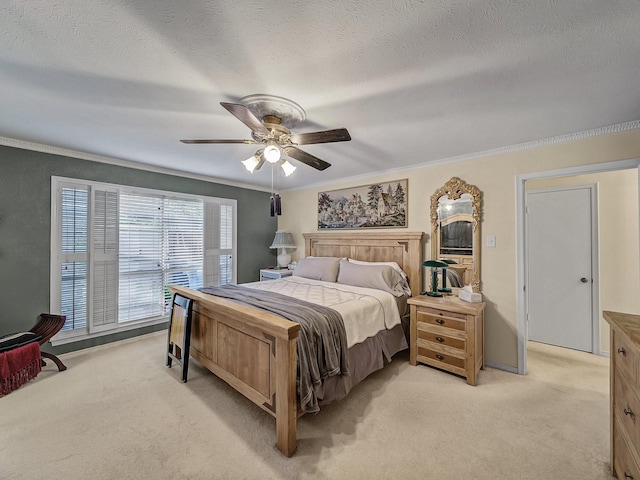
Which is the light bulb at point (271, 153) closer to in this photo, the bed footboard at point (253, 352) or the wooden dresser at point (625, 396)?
the bed footboard at point (253, 352)

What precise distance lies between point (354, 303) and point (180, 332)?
1.79 meters

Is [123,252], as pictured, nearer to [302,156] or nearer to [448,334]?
[302,156]

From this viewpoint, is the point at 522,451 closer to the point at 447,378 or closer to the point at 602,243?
the point at 447,378

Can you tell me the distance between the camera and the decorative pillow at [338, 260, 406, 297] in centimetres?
323

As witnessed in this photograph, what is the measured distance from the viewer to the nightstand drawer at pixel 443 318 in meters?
2.62

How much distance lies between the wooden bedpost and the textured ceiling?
1.65 metres

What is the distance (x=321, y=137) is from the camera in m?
1.87

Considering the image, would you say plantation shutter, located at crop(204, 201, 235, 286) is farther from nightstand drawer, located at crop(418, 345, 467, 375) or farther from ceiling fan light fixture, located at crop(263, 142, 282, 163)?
nightstand drawer, located at crop(418, 345, 467, 375)

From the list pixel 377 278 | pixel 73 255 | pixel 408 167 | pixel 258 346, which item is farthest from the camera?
pixel 408 167

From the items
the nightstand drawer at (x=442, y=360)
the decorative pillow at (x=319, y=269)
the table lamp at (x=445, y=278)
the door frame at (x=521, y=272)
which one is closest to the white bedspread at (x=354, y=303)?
the decorative pillow at (x=319, y=269)

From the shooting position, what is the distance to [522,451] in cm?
174

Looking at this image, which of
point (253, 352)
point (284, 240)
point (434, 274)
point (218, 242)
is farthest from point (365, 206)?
point (253, 352)

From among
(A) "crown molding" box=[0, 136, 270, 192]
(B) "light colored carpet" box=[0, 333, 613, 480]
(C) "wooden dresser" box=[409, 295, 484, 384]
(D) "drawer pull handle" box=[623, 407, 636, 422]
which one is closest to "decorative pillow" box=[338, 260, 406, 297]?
(C) "wooden dresser" box=[409, 295, 484, 384]

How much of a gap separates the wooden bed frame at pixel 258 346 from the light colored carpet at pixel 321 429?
22 cm
